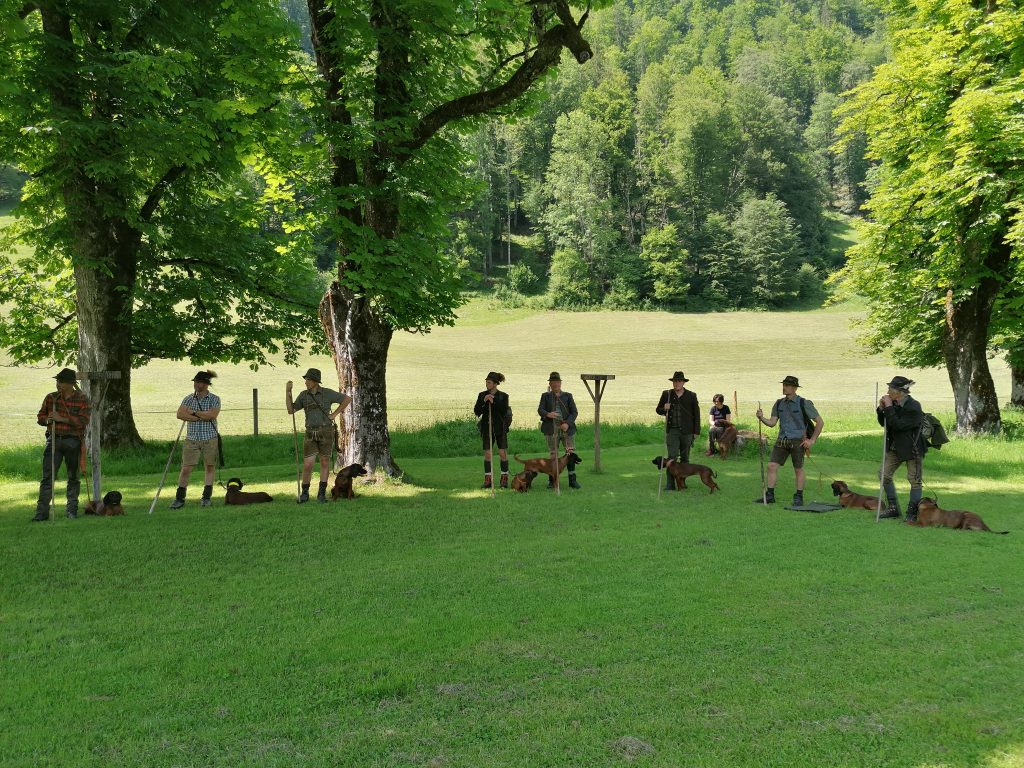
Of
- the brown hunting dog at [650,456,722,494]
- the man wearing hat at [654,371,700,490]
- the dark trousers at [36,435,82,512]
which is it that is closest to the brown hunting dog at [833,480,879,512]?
the brown hunting dog at [650,456,722,494]

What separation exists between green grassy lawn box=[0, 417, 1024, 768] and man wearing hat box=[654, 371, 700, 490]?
3.29 metres

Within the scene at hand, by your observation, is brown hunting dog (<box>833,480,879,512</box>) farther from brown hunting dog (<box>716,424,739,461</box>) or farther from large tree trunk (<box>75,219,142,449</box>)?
large tree trunk (<box>75,219,142,449</box>)

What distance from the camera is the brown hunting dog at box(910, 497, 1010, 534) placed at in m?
Result: 9.84

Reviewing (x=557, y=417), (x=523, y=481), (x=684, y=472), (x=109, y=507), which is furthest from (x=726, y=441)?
(x=109, y=507)

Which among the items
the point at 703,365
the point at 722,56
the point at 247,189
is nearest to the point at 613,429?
the point at 247,189

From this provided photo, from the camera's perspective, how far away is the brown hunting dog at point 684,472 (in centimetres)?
1298

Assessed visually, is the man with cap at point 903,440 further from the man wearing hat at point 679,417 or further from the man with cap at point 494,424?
the man with cap at point 494,424

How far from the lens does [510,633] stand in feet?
19.3

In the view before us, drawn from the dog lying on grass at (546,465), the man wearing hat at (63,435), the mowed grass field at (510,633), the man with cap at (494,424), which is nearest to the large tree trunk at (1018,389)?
the mowed grass field at (510,633)

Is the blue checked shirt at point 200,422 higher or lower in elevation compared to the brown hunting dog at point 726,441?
higher

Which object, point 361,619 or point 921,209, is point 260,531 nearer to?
point 361,619

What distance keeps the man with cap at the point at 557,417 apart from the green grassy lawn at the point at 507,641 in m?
2.82

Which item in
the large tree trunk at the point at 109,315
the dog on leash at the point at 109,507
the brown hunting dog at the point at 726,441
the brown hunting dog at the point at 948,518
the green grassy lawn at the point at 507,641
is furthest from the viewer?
the brown hunting dog at the point at 726,441

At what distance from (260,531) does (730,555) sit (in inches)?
233
